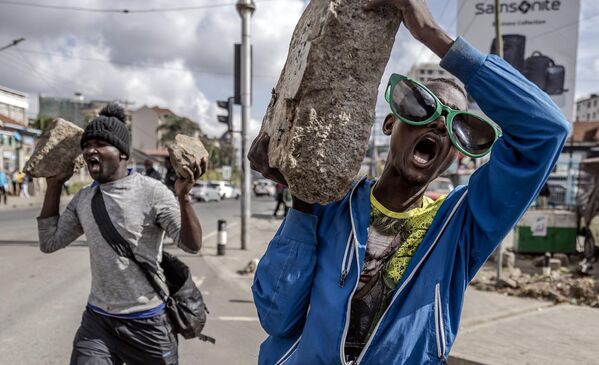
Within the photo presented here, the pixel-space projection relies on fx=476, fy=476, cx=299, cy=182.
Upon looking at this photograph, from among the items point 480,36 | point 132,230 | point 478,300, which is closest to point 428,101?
point 132,230

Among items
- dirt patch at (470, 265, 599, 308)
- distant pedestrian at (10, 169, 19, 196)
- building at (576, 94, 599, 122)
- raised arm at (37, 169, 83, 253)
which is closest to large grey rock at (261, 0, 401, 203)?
raised arm at (37, 169, 83, 253)

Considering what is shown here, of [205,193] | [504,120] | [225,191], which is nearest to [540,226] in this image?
[504,120]

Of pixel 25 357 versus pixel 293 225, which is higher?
pixel 293 225

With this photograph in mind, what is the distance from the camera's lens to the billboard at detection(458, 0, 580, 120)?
14820 millimetres

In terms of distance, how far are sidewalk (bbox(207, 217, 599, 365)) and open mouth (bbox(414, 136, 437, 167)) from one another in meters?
3.23

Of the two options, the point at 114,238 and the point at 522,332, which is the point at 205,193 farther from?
the point at 114,238

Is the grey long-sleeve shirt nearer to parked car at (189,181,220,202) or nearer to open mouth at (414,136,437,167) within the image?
open mouth at (414,136,437,167)

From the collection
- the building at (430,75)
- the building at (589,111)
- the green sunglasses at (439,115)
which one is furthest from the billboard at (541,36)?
the building at (589,111)

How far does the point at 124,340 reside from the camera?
2520 mm

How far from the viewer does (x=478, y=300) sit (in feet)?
21.4

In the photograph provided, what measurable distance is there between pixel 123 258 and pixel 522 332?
4.23 metres

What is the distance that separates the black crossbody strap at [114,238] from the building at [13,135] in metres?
32.2

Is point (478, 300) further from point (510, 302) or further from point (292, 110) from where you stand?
point (292, 110)

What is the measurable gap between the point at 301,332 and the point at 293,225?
354mm
